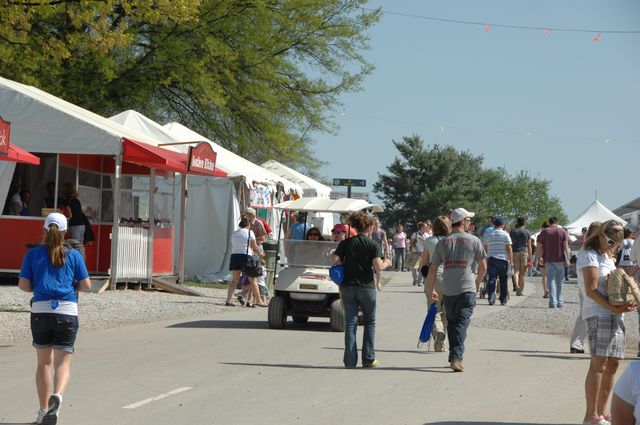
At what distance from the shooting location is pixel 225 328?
16.7 meters

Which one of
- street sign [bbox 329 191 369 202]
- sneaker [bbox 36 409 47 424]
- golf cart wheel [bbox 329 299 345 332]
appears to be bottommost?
sneaker [bbox 36 409 47 424]

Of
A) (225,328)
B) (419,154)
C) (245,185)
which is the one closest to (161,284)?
(245,185)

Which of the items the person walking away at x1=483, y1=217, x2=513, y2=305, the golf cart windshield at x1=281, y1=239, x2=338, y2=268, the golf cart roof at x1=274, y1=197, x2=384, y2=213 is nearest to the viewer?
the golf cart windshield at x1=281, y1=239, x2=338, y2=268

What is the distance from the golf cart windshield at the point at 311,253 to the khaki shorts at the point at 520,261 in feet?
38.4

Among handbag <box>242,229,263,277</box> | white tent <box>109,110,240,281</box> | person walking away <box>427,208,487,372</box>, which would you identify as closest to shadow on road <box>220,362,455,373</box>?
person walking away <box>427,208,487,372</box>

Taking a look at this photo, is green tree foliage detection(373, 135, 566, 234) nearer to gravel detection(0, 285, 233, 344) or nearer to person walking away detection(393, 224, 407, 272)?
person walking away detection(393, 224, 407, 272)

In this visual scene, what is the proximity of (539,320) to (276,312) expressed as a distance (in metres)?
5.83

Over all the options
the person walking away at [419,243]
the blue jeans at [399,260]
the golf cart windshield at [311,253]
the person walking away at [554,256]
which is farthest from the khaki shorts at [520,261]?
the blue jeans at [399,260]

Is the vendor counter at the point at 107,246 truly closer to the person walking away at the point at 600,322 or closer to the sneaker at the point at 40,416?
the sneaker at the point at 40,416

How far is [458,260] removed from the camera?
12.3 m

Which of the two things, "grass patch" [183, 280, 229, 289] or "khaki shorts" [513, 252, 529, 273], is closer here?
"grass patch" [183, 280, 229, 289]

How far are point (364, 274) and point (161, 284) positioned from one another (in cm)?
1273

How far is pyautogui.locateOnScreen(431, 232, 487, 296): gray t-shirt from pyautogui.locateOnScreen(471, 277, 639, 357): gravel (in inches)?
142

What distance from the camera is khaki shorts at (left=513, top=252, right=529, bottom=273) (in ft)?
91.7
